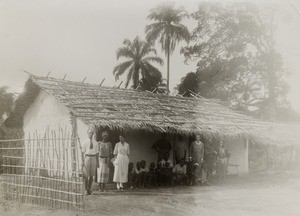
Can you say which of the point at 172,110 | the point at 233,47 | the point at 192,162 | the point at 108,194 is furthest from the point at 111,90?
the point at 233,47

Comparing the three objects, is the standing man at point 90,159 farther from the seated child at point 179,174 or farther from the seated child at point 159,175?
the seated child at point 179,174

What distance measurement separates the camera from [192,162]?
13352 millimetres

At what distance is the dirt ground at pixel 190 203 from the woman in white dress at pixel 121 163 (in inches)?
20.5

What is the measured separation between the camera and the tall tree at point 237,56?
75.0 feet

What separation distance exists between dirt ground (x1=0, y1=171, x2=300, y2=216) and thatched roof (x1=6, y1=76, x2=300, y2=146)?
211 cm

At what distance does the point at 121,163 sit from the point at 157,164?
1922mm

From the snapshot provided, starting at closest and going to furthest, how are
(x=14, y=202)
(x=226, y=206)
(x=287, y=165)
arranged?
(x=226, y=206) < (x=14, y=202) < (x=287, y=165)

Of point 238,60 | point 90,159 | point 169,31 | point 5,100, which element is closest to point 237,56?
point 238,60

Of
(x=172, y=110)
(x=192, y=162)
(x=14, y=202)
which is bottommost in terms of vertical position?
(x=14, y=202)

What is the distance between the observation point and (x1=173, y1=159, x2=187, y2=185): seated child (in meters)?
13.8

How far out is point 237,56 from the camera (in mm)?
24344

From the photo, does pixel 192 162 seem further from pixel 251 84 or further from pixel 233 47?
pixel 251 84

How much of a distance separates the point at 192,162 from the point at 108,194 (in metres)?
3.48

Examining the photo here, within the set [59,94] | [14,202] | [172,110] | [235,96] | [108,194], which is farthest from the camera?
[235,96]
